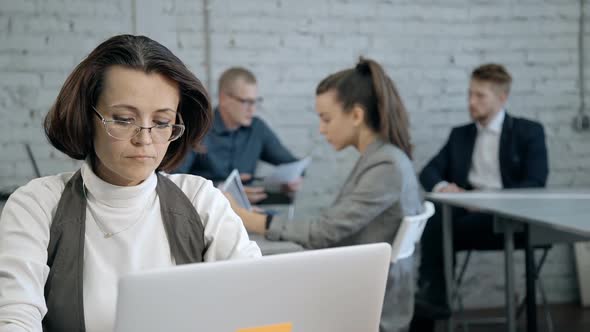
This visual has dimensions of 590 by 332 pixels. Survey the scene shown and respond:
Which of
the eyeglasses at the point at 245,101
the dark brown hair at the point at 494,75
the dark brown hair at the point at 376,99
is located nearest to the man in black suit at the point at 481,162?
the dark brown hair at the point at 494,75

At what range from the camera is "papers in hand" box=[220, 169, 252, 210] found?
2500 mm

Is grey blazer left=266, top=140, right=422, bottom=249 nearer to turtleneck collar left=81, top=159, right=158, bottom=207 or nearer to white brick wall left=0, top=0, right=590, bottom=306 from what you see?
turtleneck collar left=81, top=159, right=158, bottom=207

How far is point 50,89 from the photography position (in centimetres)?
384

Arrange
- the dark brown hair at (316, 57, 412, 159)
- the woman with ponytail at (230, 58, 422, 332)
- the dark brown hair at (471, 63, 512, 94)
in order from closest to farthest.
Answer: the woman with ponytail at (230, 58, 422, 332) < the dark brown hair at (316, 57, 412, 159) < the dark brown hair at (471, 63, 512, 94)

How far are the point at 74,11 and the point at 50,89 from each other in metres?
0.41

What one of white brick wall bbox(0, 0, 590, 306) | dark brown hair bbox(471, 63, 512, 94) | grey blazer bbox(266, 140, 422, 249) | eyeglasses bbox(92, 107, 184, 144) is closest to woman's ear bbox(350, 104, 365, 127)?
grey blazer bbox(266, 140, 422, 249)

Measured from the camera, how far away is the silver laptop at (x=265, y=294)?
88 centimetres

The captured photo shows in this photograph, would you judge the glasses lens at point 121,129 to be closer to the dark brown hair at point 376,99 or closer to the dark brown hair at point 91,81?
the dark brown hair at point 91,81

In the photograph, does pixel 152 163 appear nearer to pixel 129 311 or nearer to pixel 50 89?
pixel 129 311

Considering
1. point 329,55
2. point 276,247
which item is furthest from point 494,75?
point 276,247

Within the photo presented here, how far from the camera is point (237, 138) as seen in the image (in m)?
3.91

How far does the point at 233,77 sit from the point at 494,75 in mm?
1374

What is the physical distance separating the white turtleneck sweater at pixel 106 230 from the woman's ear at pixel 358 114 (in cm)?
125

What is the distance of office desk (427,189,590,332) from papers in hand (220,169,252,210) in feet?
3.12
